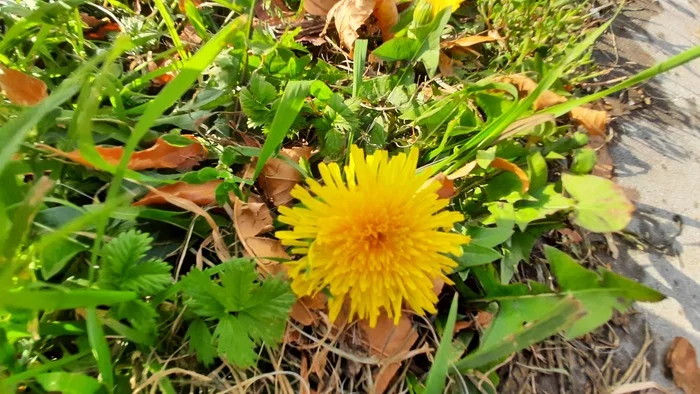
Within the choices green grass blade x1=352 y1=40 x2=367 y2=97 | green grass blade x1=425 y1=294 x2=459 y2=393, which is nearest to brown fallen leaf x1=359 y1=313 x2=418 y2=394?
green grass blade x1=425 y1=294 x2=459 y2=393

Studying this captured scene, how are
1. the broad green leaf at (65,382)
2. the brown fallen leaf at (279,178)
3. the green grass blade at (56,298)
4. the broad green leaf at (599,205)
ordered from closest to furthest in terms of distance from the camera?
the green grass blade at (56,298)
the broad green leaf at (65,382)
the broad green leaf at (599,205)
the brown fallen leaf at (279,178)

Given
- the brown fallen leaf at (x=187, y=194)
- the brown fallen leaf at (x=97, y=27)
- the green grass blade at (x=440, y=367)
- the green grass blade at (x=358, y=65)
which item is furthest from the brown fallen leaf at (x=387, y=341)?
the brown fallen leaf at (x=97, y=27)

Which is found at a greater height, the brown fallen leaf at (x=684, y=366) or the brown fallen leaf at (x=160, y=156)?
the brown fallen leaf at (x=160, y=156)

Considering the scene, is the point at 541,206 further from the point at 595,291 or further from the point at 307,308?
the point at 307,308

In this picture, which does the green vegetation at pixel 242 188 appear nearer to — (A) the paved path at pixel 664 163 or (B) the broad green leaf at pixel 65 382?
(B) the broad green leaf at pixel 65 382

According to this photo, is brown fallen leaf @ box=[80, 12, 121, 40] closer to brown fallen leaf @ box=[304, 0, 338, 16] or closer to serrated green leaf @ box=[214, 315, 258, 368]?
brown fallen leaf @ box=[304, 0, 338, 16]

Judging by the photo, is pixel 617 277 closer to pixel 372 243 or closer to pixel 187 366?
pixel 372 243

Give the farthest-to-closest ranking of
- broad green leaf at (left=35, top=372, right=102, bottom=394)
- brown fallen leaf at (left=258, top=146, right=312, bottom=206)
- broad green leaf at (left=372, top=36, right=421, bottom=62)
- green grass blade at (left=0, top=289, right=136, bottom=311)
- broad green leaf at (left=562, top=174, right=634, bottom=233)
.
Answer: broad green leaf at (left=372, top=36, right=421, bottom=62), brown fallen leaf at (left=258, top=146, right=312, bottom=206), broad green leaf at (left=562, top=174, right=634, bottom=233), broad green leaf at (left=35, top=372, right=102, bottom=394), green grass blade at (left=0, top=289, right=136, bottom=311)

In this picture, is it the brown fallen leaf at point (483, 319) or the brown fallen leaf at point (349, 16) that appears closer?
the brown fallen leaf at point (483, 319)
